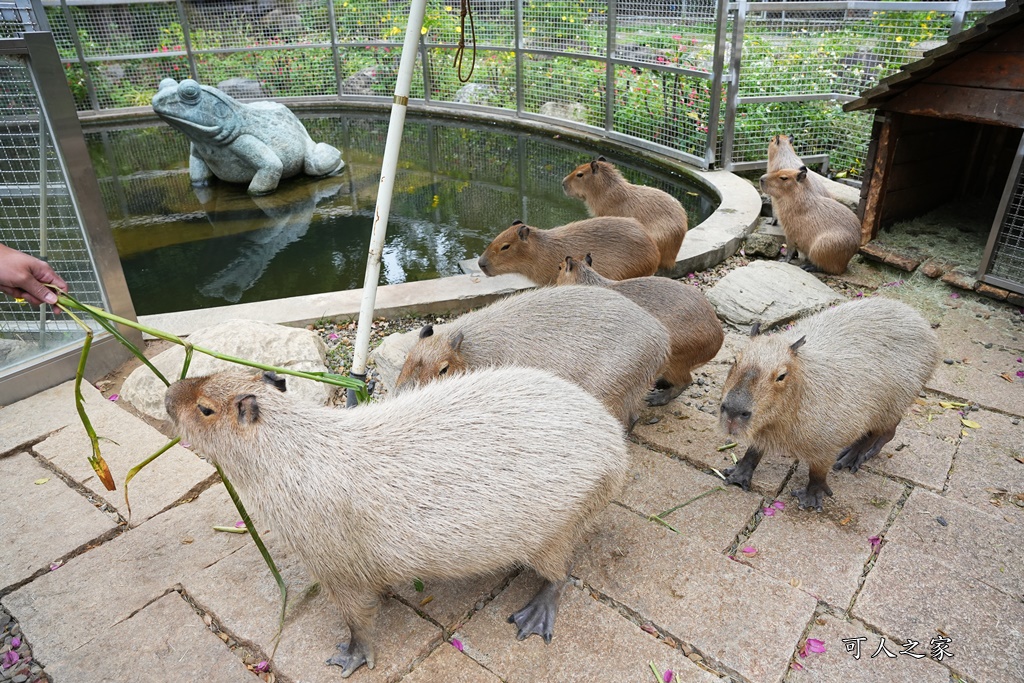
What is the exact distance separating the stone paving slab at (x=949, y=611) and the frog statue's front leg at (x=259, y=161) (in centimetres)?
722

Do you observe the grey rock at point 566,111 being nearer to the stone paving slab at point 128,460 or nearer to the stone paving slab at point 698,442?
the stone paving slab at point 698,442

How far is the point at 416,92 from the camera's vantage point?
11.0 meters

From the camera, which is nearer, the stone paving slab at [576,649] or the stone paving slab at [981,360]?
the stone paving slab at [576,649]

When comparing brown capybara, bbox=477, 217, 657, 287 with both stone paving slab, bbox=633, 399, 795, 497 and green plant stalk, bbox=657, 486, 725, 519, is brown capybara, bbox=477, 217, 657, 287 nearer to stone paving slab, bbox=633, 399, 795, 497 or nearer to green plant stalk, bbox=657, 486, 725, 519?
stone paving slab, bbox=633, 399, 795, 497

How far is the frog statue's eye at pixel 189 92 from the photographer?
757 cm

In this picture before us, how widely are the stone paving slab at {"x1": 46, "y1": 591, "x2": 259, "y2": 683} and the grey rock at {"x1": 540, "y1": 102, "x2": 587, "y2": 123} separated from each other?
786 cm

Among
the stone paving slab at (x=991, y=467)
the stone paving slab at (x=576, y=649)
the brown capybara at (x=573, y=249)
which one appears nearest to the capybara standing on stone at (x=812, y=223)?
the brown capybara at (x=573, y=249)

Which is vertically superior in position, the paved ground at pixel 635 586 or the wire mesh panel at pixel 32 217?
the wire mesh panel at pixel 32 217

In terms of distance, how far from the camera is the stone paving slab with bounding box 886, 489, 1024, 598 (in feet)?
7.98

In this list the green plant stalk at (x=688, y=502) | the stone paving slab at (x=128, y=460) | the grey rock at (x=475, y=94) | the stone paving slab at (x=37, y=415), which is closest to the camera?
the green plant stalk at (x=688, y=502)

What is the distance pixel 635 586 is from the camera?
241 cm

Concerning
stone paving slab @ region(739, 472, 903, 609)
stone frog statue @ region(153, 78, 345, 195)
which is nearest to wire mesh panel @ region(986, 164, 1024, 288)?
stone paving slab @ region(739, 472, 903, 609)

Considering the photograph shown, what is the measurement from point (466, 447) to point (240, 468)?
Result: 2.25 feet

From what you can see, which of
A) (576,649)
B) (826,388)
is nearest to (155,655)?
(576,649)
